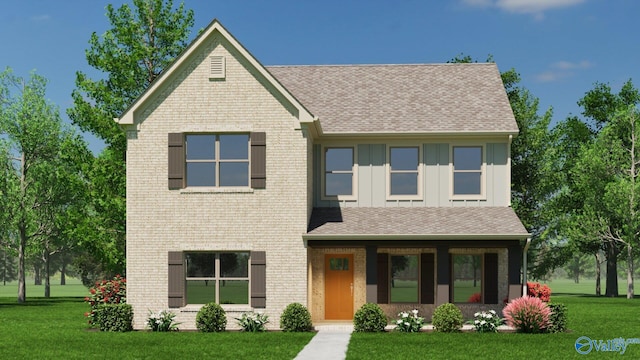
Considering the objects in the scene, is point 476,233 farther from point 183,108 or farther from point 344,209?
point 183,108

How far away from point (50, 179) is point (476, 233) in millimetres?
35796

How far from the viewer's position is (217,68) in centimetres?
2464

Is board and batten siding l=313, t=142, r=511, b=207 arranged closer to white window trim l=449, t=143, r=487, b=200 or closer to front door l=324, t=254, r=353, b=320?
white window trim l=449, t=143, r=487, b=200

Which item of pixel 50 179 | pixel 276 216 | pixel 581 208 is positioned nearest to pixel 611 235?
pixel 581 208

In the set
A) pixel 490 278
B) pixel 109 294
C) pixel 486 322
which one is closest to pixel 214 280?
pixel 109 294

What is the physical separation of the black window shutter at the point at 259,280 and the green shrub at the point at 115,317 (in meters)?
4.08

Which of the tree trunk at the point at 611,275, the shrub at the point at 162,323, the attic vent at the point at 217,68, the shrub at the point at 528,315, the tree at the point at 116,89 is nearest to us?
the shrub at the point at 528,315

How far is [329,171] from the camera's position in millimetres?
27125

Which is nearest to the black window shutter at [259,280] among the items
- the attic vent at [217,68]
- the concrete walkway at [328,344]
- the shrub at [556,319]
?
the concrete walkway at [328,344]

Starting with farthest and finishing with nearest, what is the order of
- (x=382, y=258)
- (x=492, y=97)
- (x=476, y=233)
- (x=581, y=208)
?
(x=581, y=208) → (x=492, y=97) → (x=382, y=258) → (x=476, y=233)

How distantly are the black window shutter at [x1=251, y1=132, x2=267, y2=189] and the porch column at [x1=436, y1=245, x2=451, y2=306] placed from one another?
6205 millimetres

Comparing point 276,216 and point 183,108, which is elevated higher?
point 183,108

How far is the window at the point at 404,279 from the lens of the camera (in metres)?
26.0

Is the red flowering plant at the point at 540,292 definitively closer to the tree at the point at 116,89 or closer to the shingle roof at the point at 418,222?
the shingle roof at the point at 418,222
